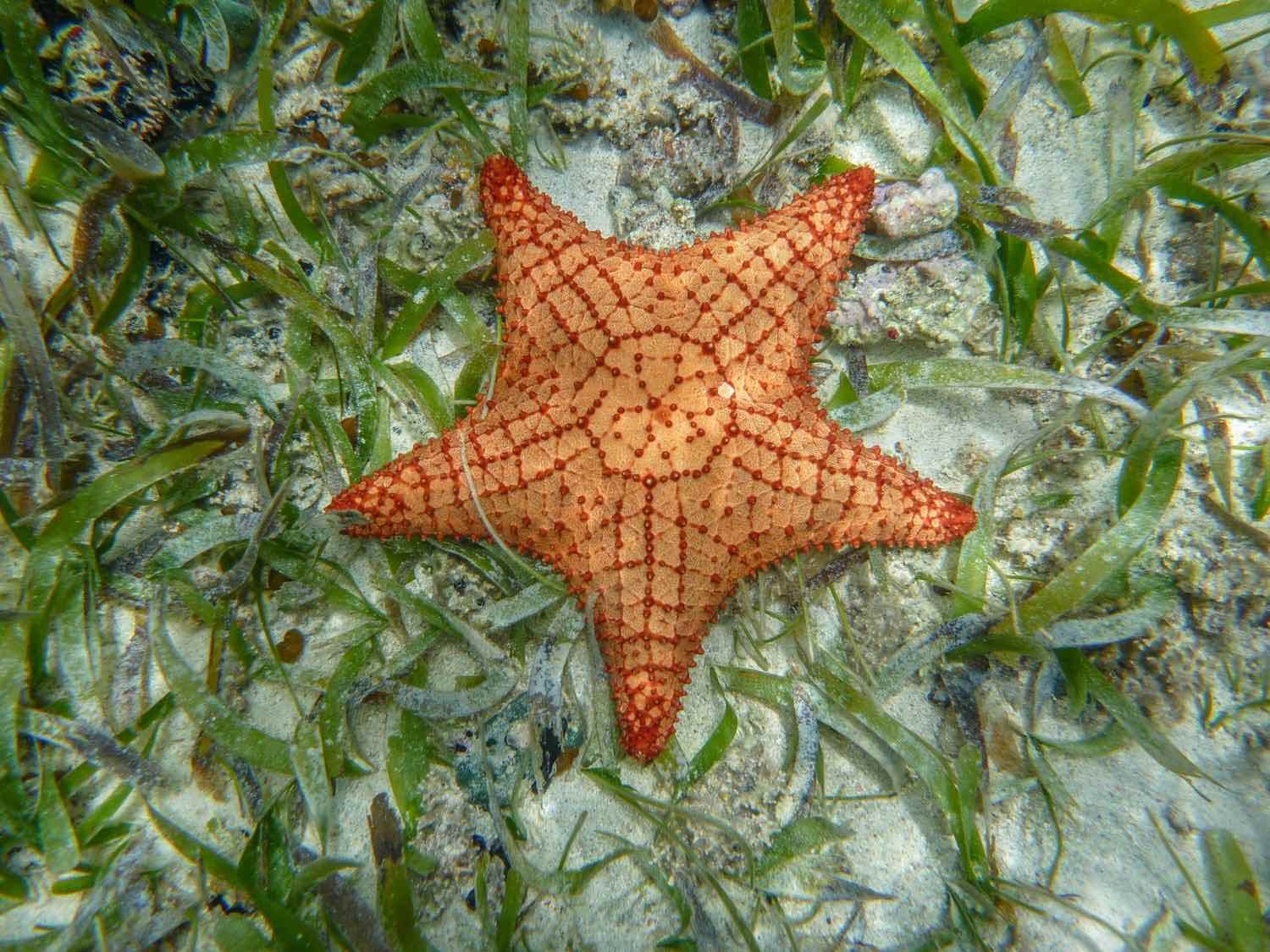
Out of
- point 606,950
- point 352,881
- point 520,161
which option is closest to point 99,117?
point 520,161

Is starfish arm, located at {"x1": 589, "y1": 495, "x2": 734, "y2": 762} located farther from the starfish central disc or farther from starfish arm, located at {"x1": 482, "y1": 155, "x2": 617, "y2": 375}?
starfish arm, located at {"x1": 482, "y1": 155, "x2": 617, "y2": 375}

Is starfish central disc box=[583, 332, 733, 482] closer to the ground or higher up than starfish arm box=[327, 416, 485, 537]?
higher up

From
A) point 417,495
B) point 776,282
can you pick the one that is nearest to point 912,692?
point 776,282

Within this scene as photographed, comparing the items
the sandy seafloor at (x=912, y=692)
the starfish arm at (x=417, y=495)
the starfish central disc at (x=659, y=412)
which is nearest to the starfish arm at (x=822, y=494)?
the starfish central disc at (x=659, y=412)

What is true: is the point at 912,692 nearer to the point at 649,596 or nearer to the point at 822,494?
the point at 822,494

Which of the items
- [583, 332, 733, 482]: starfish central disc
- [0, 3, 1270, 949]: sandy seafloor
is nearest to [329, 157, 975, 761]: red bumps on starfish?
[583, 332, 733, 482]: starfish central disc

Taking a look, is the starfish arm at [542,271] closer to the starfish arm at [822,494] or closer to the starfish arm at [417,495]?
the starfish arm at [417,495]

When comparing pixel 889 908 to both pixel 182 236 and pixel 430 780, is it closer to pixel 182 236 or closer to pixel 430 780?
pixel 430 780

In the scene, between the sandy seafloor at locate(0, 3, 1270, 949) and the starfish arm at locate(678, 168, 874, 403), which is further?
the sandy seafloor at locate(0, 3, 1270, 949)
